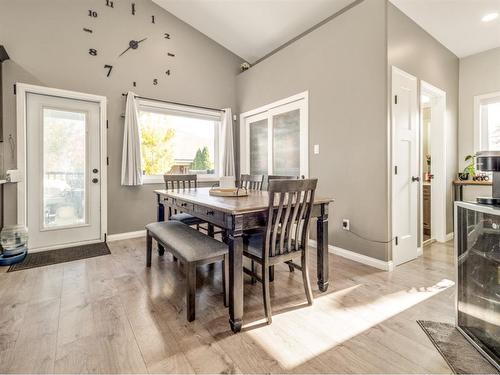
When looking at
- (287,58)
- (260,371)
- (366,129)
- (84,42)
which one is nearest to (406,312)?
(260,371)

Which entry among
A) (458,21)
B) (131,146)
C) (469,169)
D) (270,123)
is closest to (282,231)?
(270,123)

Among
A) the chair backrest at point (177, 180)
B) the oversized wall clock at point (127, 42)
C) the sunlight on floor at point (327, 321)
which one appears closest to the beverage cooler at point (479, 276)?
the sunlight on floor at point (327, 321)

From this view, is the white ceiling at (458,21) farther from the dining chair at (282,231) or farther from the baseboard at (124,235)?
the baseboard at (124,235)

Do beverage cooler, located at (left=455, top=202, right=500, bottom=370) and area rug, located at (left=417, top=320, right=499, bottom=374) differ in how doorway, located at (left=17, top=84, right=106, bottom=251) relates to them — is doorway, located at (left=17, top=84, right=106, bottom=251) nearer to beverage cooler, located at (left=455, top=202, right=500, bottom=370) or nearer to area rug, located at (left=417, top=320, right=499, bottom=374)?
area rug, located at (left=417, top=320, right=499, bottom=374)

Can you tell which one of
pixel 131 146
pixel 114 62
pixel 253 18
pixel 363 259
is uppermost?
pixel 253 18

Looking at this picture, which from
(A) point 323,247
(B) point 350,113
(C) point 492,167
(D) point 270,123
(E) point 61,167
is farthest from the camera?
(D) point 270,123

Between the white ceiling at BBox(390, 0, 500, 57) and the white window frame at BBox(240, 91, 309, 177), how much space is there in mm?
1414

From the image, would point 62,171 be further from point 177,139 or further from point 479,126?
point 479,126

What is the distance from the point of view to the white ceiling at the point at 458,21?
2.63m

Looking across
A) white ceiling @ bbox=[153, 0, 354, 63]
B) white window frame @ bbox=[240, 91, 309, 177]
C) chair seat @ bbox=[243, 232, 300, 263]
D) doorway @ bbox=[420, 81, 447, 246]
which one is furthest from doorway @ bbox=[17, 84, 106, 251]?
doorway @ bbox=[420, 81, 447, 246]

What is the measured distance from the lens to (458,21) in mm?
2895

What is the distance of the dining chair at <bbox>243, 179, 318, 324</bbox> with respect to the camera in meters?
1.65

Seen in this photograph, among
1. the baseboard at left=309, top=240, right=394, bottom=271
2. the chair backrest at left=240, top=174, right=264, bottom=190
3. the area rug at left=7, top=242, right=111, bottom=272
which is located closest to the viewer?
the baseboard at left=309, top=240, right=394, bottom=271

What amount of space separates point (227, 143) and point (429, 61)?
3.15m
